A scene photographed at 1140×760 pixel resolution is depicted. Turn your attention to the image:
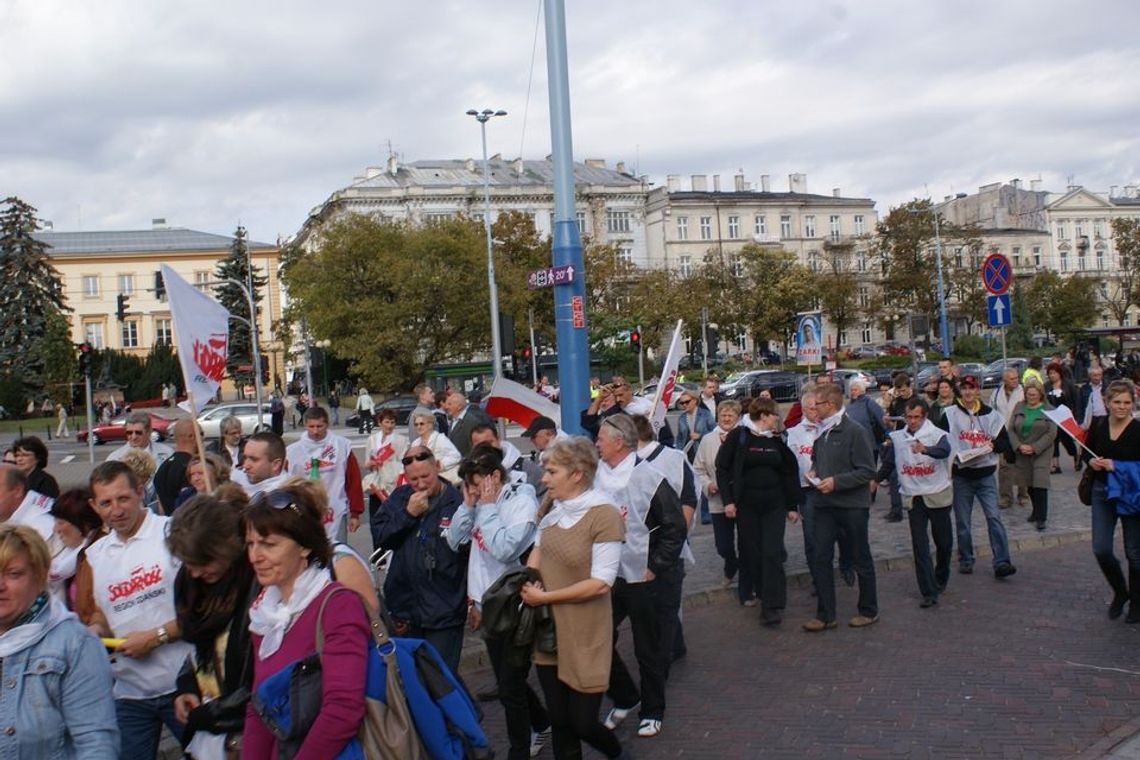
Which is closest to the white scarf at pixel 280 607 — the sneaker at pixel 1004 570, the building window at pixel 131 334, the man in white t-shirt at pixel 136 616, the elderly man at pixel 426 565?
the man in white t-shirt at pixel 136 616

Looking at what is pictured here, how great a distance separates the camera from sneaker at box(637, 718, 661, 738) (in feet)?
20.7

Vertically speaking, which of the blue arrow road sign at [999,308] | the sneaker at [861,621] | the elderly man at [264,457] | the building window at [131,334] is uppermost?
the building window at [131,334]

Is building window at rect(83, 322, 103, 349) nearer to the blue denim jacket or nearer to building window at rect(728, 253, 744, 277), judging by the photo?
building window at rect(728, 253, 744, 277)

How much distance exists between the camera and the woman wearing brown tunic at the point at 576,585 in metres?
5.01

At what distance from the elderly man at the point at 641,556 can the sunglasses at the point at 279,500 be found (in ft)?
9.13

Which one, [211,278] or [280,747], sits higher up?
[211,278]

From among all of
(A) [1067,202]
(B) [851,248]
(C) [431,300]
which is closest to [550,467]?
(C) [431,300]

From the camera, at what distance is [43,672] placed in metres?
3.33

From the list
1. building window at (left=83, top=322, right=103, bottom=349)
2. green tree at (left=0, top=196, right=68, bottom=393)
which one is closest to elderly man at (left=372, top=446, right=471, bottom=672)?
green tree at (left=0, top=196, right=68, bottom=393)

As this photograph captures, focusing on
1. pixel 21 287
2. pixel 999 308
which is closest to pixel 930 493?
pixel 999 308

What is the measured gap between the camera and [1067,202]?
105m

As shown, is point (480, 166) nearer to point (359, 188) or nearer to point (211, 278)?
point (359, 188)

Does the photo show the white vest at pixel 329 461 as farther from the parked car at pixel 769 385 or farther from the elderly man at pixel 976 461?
the parked car at pixel 769 385

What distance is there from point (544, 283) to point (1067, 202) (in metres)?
105
